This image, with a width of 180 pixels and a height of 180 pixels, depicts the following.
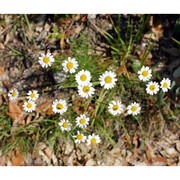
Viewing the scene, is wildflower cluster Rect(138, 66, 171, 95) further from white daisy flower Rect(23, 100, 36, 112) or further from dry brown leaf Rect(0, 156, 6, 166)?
dry brown leaf Rect(0, 156, 6, 166)

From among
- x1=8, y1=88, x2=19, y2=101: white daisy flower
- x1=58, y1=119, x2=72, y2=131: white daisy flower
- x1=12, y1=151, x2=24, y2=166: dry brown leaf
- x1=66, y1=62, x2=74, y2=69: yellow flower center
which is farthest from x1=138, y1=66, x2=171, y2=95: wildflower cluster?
x1=12, y1=151, x2=24, y2=166: dry brown leaf

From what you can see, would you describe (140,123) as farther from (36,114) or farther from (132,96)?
(36,114)

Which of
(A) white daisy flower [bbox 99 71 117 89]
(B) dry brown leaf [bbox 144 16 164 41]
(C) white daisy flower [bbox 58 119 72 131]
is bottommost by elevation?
(C) white daisy flower [bbox 58 119 72 131]

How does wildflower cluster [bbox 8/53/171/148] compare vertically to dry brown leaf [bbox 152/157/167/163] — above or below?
above

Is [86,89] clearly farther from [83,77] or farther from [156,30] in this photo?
[156,30]

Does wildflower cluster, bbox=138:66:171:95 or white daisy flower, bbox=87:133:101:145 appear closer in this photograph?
wildflower cluster, bbox=138:66:171:95

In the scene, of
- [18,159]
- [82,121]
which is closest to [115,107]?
[82,121]

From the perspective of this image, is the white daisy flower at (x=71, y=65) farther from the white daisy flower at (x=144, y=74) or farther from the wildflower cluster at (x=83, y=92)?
the white daisy flower at (x=144, y=74)

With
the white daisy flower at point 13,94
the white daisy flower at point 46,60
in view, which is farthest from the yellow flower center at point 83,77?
the white daisy flower at point 13,94
